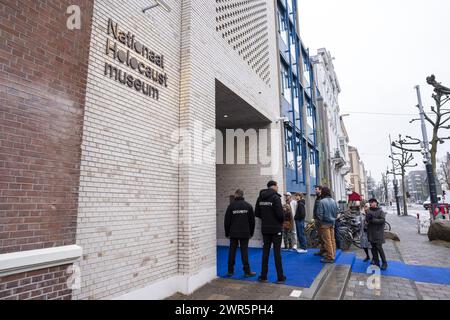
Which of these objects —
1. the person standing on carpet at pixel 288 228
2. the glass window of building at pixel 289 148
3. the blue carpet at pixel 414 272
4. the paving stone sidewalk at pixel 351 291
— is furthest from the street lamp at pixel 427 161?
the paving stone sidewalk at pixel 351 291

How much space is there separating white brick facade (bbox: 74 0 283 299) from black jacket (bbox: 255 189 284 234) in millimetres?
1098

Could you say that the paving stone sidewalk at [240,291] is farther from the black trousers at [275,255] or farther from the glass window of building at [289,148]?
the glass window of building at [289,148]

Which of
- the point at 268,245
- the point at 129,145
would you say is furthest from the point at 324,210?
the point at 129,145

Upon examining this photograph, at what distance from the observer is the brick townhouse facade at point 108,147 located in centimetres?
299

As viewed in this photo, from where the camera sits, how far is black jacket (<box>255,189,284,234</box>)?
588 centimetres

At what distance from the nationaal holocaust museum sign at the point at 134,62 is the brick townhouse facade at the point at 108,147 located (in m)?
0.02

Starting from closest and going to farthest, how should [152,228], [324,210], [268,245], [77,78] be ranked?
[77,78] → [152,228] → [268,245] → [324,210]

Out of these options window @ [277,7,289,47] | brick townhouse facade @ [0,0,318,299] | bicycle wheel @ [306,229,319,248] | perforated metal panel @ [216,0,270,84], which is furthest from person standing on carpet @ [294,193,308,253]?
window @ [277,7,289,47]

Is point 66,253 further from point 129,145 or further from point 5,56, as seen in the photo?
point 5,56

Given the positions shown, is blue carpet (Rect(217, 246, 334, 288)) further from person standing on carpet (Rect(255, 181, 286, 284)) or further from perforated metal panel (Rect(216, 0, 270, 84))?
perforated metal panel (Rect(216, 0, 270, 84))

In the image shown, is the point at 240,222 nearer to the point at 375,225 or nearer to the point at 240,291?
the point at 240,291

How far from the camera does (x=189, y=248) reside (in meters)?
5.28

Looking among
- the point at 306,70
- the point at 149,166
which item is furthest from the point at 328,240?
the point at 306,70

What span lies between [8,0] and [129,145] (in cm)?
223
